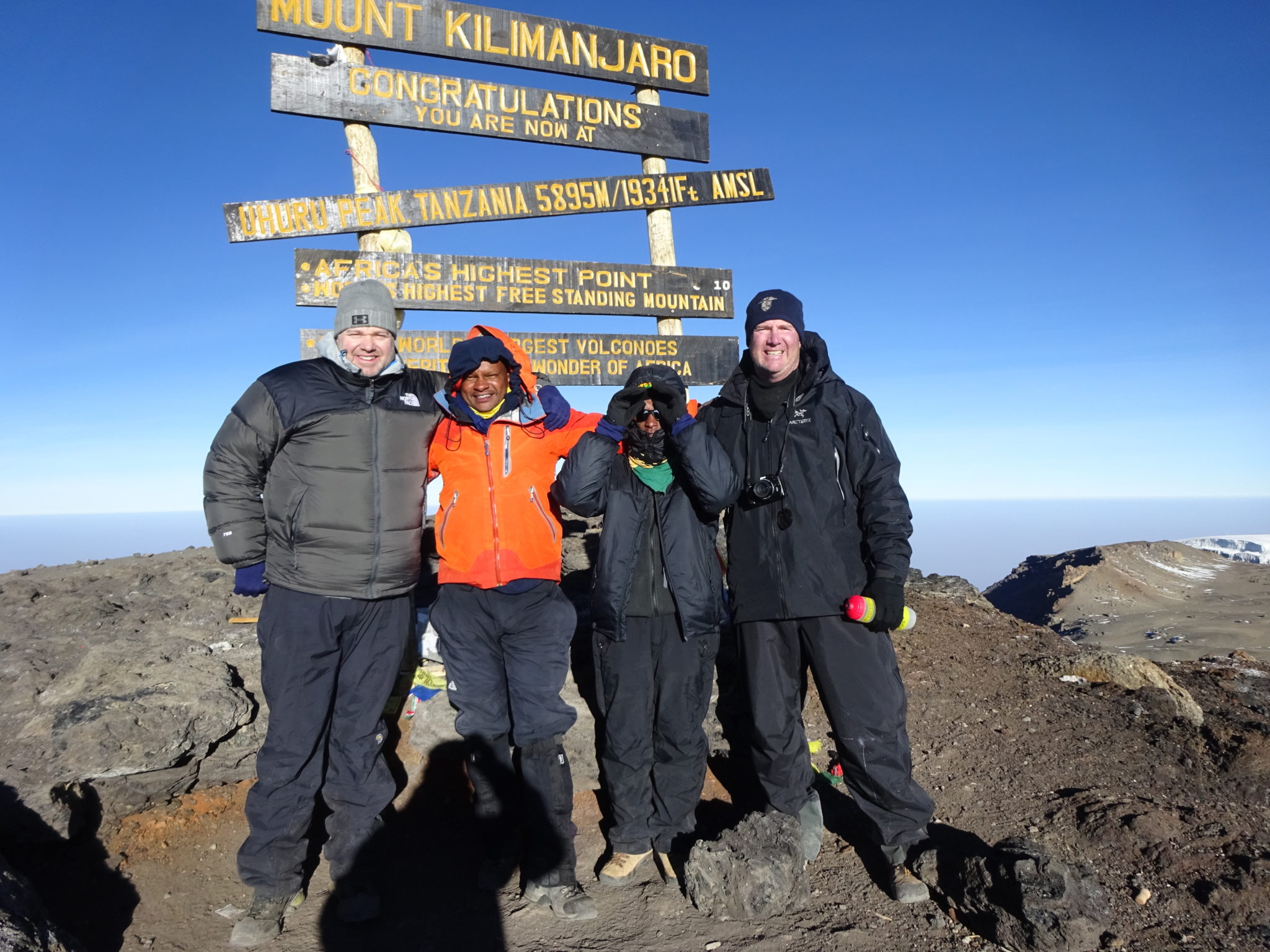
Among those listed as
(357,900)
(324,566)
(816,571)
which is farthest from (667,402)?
(357,900)

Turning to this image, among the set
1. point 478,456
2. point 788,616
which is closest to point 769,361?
point 788,616

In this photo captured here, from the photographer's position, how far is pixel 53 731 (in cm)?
392

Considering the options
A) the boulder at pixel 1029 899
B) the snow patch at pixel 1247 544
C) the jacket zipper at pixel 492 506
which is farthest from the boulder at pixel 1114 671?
the snow patch at pixel 1247 544

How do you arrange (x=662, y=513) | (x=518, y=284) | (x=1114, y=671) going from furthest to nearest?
(x=518, y=284)
(x=1114, y=671)
(x=662, y=513)

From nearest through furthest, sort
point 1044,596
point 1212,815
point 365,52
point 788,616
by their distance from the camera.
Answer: point 788,616 < point 1212,815 < point 365,52 < point 1044,596

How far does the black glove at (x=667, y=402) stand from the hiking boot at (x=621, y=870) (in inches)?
86.3

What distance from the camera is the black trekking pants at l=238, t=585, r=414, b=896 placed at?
3318mm

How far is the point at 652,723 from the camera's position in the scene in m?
3.68

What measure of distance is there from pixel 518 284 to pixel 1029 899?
5.56m

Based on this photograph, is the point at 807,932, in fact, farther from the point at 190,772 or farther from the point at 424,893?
the point at 190,772

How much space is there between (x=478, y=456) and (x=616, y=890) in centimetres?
225

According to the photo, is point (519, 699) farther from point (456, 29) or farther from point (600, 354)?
point (456, 29)

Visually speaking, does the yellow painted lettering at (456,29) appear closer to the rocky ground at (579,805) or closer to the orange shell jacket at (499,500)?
the orange shell jacket at (499,500)

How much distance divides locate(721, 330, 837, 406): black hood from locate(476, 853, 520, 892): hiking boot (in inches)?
102
